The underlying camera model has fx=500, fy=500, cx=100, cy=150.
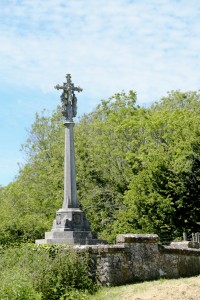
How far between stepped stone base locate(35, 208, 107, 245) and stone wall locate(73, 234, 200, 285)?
3.38m

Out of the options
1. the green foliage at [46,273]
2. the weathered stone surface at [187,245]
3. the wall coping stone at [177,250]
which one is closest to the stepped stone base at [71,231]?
the weathered stone surface at [187,245]

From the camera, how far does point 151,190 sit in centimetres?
2559

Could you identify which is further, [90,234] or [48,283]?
[90,234]

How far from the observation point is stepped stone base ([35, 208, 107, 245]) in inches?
658

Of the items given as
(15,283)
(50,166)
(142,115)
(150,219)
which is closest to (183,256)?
(15,283)

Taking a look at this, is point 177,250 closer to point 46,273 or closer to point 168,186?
point 46,273

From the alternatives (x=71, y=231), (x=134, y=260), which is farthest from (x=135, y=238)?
(x=71, y=231)

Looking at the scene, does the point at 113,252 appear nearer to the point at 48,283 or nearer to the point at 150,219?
the point at 48,283

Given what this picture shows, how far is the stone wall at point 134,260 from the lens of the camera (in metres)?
12.4

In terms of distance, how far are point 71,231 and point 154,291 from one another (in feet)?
21.4

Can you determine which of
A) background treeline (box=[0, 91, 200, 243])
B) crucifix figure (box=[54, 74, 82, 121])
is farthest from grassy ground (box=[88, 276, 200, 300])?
background treeline (box=[0, 91, 200, 243])

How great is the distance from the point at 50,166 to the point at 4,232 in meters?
7.36

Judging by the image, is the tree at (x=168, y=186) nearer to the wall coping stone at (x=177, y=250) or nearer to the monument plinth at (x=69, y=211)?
the monument plinth at (x=69, y=211)

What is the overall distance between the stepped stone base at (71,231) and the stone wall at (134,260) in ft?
11.1
